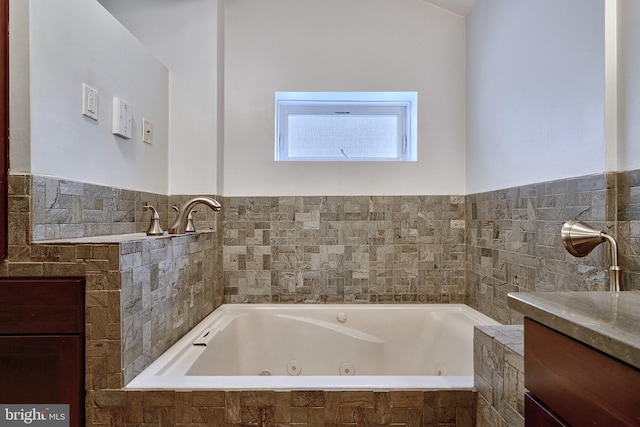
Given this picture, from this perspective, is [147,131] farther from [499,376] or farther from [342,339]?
[499,376]

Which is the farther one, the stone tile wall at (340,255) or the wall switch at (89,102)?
the stone tile wall at (340,255)

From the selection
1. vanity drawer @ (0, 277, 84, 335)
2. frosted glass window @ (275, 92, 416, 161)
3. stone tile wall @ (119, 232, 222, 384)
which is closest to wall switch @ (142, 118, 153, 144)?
stone tile wall @ (119, 232, 222, 384)

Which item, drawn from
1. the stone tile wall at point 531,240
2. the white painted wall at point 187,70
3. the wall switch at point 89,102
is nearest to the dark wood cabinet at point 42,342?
the wall switch at point 89,102

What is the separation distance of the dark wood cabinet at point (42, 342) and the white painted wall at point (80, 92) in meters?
0.36

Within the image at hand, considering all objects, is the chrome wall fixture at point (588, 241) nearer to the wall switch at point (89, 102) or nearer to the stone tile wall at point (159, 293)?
the stone tile wall at point (159, 293)

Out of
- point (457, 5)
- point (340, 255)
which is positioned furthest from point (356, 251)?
point (457, 5)

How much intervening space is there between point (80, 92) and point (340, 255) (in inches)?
56.7

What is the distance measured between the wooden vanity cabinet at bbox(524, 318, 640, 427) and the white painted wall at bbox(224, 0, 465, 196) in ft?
4.87

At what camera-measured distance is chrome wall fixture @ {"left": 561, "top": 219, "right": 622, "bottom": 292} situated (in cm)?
86

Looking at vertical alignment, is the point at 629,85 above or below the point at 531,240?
above

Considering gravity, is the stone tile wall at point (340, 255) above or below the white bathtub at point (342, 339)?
above

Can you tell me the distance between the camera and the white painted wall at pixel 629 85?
0.96 m

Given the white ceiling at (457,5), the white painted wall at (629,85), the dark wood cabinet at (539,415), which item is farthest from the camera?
the white ceiling at (457,5)

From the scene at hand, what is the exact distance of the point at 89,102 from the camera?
48.7 inches
